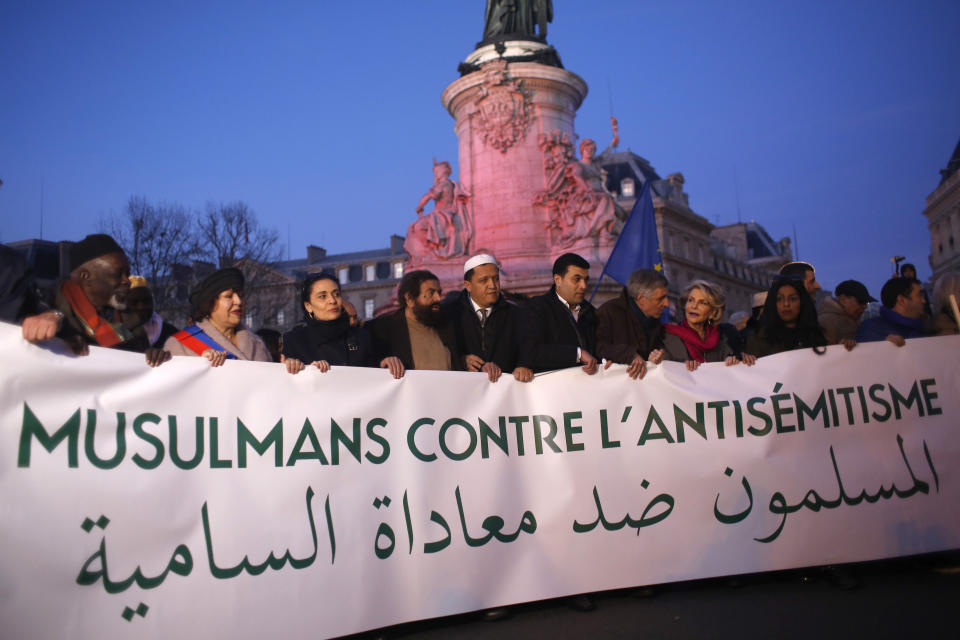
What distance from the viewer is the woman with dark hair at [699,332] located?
18.5ft

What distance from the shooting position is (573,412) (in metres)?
4.88

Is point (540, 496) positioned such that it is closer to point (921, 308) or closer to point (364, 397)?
point (364, 397)

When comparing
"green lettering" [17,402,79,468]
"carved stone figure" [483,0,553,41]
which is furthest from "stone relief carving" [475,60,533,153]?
"green lettering" [17,402,79,468]

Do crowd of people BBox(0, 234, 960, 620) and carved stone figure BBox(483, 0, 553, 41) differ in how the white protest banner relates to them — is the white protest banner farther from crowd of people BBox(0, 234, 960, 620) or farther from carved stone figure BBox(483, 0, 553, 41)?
carved stone figure BBox(483, 0, 553, 41)

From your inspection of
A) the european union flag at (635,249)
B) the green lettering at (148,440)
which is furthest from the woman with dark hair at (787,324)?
the green lettering at (148,440)

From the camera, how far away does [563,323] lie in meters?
5.48

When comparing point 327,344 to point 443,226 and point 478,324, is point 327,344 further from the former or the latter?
point 443,226

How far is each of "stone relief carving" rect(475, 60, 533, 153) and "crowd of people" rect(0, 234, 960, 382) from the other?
39.9 ft

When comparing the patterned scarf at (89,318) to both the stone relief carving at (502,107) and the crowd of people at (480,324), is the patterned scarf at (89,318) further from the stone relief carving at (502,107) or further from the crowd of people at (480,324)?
the stone relief carving at (502,107)

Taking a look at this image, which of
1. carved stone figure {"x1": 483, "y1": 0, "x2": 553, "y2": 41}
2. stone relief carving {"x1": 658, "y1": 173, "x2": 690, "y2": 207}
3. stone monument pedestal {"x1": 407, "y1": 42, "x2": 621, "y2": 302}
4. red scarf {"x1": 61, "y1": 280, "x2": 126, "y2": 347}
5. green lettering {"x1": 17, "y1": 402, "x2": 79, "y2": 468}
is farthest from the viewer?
stone relief carving {"x1": 658, "y1": 173, "x2": 690, "y2": 207}

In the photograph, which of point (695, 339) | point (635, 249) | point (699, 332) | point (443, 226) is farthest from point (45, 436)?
point (443, 226)

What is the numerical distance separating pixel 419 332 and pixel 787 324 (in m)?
2.66

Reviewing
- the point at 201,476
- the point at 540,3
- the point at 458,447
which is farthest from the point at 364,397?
the point at 540,3

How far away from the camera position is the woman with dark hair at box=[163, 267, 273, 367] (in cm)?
461
